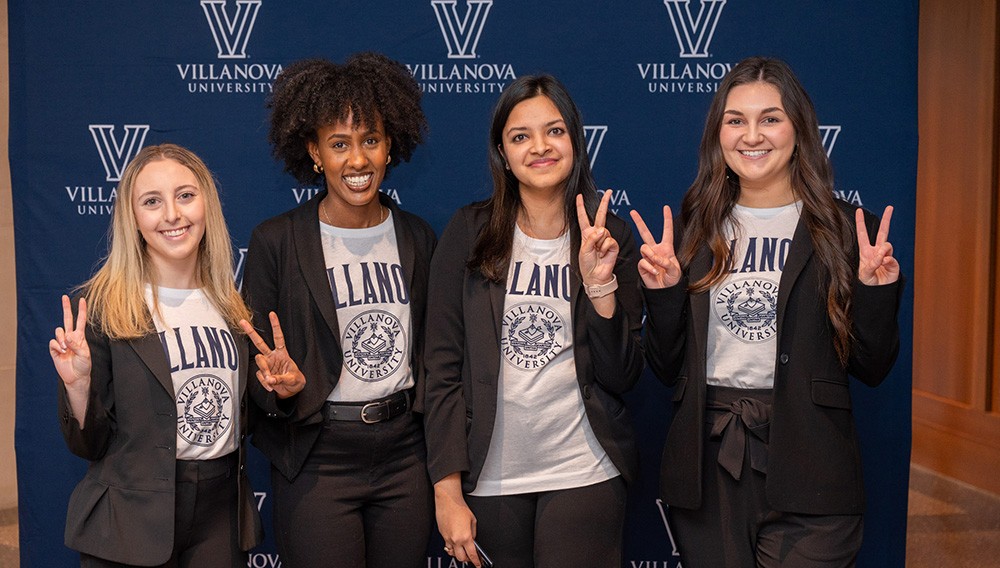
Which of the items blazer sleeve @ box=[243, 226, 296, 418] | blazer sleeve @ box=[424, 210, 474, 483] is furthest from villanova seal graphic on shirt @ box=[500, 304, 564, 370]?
blazer sleeve @ box=[243, 226, 296, 418]

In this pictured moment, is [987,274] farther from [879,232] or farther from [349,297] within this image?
[349,297]

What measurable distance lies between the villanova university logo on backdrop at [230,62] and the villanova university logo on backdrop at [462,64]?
0.58m

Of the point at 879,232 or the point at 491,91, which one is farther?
the point at 491,91

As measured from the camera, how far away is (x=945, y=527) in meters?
4.90

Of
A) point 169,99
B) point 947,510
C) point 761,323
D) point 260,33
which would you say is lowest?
point 947,510

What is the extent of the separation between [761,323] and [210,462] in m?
1.42

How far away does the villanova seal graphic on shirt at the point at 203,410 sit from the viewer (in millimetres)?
2324

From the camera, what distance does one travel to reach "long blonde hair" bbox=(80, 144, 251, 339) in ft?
7.59

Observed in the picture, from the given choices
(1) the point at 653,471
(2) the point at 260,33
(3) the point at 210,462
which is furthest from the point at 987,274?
(3) the point at 210,462

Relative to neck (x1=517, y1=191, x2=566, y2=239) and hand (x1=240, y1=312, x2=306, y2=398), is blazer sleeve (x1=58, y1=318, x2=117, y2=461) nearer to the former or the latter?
hand (x1=240, y1=312, x2=306, y2=398)

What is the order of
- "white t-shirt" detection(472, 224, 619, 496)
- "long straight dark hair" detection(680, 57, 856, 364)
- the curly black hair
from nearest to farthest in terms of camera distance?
1. "long straight dark hair" detection(680, 57, 856, 364)
2. "white t-shirt" detection(472, 224, 619, 496)
3. the curly black hair

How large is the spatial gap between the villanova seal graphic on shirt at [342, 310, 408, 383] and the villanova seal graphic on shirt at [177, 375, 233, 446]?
1.12 feet

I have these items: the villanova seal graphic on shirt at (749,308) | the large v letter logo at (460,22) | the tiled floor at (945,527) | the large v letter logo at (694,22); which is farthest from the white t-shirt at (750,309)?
the tiled floor at (945,527)

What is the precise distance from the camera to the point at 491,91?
3.58m
